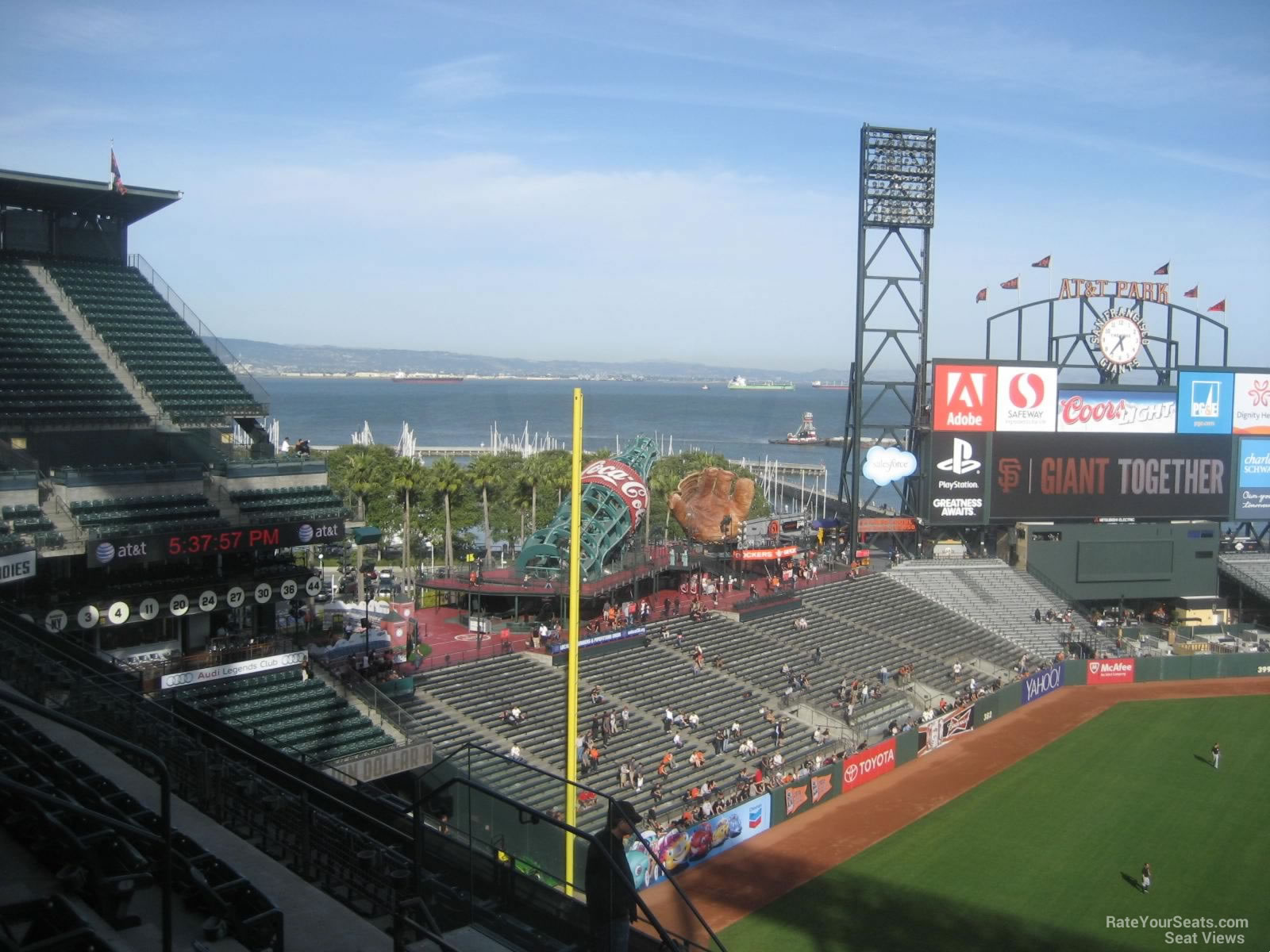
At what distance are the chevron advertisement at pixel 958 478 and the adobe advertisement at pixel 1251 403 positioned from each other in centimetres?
1274

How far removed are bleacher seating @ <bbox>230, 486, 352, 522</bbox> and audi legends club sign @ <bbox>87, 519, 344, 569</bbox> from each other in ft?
1.21

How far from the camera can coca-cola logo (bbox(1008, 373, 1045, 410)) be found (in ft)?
161

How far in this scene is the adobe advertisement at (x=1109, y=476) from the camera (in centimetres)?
4928

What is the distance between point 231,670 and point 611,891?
19726 millimetres

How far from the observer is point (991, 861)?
25.6 metres

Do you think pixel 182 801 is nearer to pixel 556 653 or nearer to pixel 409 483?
pixel 556 653

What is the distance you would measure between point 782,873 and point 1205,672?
2818cm

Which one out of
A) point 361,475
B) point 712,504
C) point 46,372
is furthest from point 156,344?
point 712,504

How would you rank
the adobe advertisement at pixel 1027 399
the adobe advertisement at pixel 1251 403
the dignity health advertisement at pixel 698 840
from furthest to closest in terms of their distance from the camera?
the adobe advertisement at pixel 1251 403
the adobe advertisement at pixel 1027 399
the dignity health advertisement at pixel 698 840

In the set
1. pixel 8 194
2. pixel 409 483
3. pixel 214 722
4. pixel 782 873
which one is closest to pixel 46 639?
pixel 214 722

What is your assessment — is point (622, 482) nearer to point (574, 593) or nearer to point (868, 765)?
point (868, 765)

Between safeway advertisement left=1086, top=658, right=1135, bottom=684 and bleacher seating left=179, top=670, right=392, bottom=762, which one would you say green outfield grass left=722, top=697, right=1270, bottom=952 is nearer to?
safeway advertisement left=1086, top=658, right=1135, bottom=684

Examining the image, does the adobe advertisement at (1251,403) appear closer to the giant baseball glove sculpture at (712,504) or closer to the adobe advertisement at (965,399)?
the adobe advertisement at (965,399)
